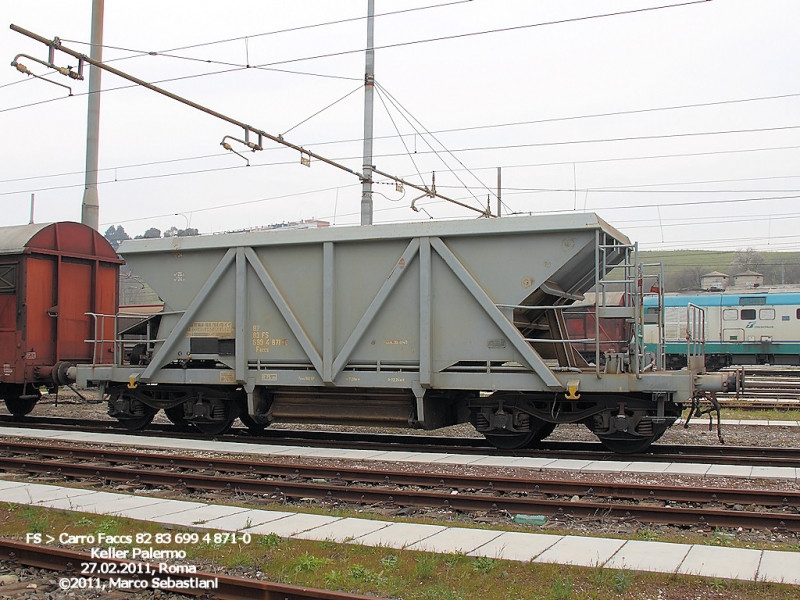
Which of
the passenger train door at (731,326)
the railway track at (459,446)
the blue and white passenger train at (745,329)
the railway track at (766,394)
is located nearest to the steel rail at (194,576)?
the railway track at (459,446)

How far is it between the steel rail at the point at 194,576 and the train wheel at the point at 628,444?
7.16 m

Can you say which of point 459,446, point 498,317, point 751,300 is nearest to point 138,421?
point 459,446

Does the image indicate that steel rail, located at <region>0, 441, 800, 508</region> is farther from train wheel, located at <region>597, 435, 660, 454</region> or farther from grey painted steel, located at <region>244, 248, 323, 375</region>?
grey painted steel, located at <region>244, 248, 323, 375</region>

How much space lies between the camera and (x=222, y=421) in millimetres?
13812

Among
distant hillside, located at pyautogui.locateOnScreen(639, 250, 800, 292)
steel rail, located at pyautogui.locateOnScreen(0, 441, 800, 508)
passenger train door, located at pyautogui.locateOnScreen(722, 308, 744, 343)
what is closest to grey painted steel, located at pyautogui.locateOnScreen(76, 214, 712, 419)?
steel rail, located at pyautogui.locateOnScreen(0, 441, 800, 508)

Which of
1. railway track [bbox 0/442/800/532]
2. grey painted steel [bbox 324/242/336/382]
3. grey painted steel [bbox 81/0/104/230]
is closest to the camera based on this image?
railway track [bbox 0/442/800/532]

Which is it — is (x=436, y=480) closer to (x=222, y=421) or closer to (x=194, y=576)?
(x=194, y=576)

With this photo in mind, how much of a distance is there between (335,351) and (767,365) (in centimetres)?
2601

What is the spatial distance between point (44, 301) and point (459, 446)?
31.3 ft

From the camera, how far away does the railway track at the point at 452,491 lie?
7645mm

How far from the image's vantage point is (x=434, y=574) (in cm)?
569

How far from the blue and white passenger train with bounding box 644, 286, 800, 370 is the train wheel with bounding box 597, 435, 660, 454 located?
1981 cm

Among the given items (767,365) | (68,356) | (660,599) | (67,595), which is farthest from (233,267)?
(767,365)

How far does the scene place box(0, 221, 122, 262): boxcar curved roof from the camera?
1557 centimetres
